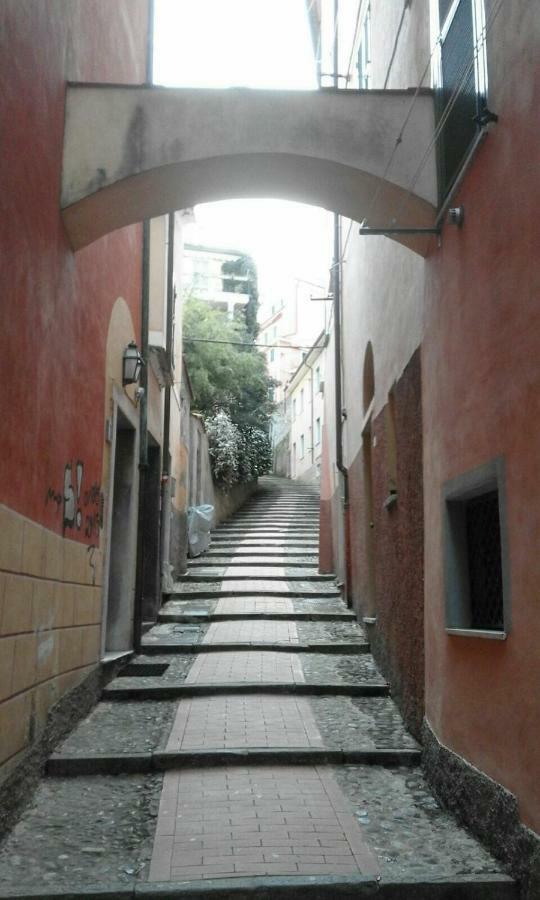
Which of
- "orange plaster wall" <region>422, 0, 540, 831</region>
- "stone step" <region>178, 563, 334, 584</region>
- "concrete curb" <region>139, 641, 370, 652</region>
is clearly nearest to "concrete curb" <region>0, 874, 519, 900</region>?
"orange plaster wall" <region>422, 0, 540, 831</region>

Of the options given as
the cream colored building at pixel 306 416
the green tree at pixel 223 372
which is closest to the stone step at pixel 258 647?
the green tree at pixel 223 372

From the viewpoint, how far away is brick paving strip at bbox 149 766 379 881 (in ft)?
12.2

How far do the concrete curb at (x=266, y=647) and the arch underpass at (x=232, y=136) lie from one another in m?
4.33

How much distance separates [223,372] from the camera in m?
20.4

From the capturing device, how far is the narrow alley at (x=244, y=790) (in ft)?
11.9

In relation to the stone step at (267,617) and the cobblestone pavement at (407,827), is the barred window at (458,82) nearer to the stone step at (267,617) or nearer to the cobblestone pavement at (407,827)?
the cobblestone pavement at (407,827)

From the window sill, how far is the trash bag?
29.5 feet

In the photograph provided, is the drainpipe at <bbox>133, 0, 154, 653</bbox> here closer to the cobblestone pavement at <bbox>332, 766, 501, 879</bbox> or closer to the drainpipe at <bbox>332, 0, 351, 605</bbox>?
the drainpipe at <bbox>332, 0, 351, 605</bbox>

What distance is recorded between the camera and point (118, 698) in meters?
6.80

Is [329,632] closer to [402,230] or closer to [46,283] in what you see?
[402,230]

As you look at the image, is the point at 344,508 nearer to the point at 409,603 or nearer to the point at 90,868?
the point at 409,603

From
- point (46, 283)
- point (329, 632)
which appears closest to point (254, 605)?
point (329, 632)

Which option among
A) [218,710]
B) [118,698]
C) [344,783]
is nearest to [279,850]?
[344,783]

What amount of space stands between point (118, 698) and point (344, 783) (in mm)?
2523
